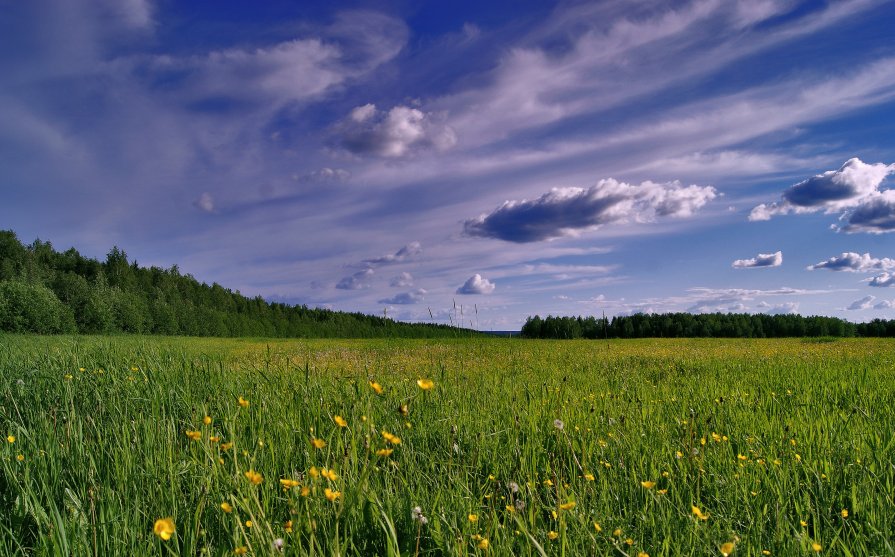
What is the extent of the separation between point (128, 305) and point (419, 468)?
210ft

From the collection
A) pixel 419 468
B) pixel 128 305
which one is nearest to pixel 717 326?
pixel 419 468

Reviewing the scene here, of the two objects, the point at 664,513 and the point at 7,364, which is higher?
the point at 7,364

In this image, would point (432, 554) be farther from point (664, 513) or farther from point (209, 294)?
point (209, 294)

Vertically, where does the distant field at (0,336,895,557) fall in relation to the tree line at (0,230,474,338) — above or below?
below

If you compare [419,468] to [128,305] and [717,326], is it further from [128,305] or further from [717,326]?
[128,305]

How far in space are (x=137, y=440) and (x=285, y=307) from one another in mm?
103747

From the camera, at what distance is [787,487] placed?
3.30 metres

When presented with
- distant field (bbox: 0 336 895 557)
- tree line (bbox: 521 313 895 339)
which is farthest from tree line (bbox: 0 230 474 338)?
distant field (bbox: 0 336 895 557)

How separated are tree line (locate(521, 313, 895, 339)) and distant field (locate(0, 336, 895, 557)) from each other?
4564 cm

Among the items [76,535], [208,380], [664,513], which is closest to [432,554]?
[664,513]

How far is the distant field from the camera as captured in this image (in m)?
2.34

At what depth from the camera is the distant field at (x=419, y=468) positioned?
7.68 ft

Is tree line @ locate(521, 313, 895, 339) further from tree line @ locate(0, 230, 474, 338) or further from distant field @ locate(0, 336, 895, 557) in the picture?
distant field @ locate(0, 336, 895, 557)

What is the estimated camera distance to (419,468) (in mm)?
3312
